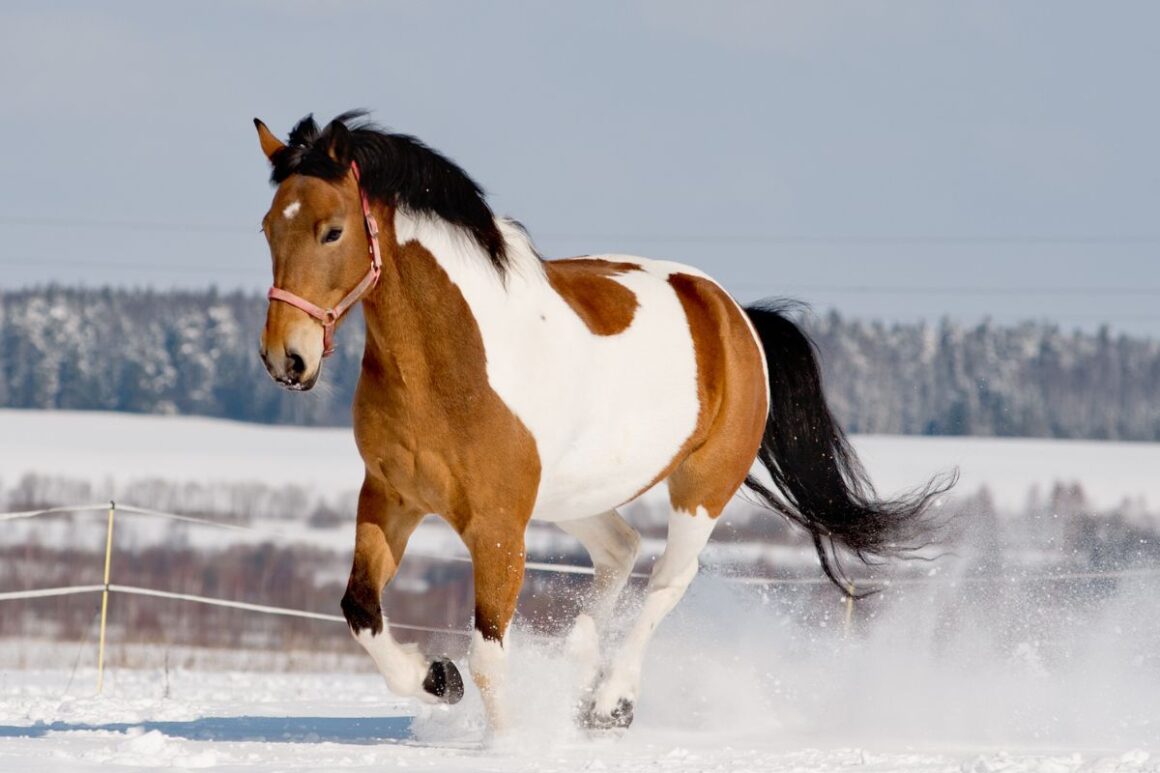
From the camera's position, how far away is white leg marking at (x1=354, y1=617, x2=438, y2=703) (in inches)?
213

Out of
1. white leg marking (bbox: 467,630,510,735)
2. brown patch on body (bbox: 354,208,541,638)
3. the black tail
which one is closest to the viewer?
brown patch on body (bbox: 354,208,541,638)

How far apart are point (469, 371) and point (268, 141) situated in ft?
3.28

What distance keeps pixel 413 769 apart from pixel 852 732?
234 centimetres

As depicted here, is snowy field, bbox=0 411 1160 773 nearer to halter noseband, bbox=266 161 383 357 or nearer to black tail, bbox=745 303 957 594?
black tail, bbox=745 303 957 594

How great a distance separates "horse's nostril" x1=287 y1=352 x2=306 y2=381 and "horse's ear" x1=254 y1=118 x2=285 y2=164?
733mm

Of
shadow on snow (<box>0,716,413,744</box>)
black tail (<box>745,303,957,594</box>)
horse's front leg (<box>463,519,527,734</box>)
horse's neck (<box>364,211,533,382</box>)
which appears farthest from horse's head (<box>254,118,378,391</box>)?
black tail (<box>745,303,957,594</box>)

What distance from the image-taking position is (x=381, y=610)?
5.47 metres

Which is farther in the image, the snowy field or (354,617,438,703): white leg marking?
(354,617,438,703): white leg marking

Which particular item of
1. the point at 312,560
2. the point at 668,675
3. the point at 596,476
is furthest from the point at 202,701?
the point at 312,560

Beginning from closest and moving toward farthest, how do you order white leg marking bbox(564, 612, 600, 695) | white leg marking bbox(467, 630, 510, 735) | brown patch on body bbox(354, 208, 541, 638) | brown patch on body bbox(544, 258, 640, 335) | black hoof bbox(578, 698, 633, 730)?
brown patch on body bbox(354, 208, 541, 638)
white leg marking bbox(467, 630, 510, 735)
brown patch on body bbox(544, 258, 640, 335)
black hoof bbox(578, 698, 633, 730)
white leg marking bbox(564, 612, 600, 695)

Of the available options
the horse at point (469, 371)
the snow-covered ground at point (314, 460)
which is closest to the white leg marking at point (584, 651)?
the horse at point (469, 371)

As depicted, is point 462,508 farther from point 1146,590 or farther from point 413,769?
point 1146,590

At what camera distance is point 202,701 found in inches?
313

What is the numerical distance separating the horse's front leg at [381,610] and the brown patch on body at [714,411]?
129 centimetres
